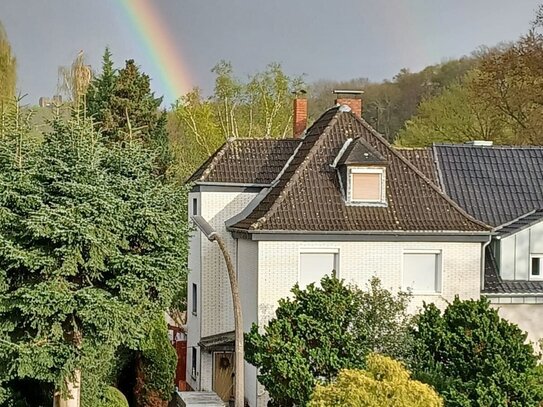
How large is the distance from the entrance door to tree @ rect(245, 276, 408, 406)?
23.3 ft

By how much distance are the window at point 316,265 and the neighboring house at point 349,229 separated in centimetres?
3

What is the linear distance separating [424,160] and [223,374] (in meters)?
9.84

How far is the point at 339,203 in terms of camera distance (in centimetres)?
2411

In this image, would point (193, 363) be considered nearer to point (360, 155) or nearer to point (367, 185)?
point (367, 185)

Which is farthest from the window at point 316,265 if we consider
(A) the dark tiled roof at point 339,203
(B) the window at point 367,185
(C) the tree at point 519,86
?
(C) the tree at point 519,86

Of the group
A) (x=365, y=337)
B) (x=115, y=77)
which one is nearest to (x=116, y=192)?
(x=365, y=337)

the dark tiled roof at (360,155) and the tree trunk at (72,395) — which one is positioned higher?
the dark tiled roof at (360,155)

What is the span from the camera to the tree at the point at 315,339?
776 inches

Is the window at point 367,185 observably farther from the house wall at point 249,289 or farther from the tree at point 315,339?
the tree at point 315,339

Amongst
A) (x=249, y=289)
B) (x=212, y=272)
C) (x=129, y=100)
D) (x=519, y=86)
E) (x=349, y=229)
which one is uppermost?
(x=519, y=86)

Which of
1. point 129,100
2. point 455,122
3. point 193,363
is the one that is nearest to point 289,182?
point 193,363

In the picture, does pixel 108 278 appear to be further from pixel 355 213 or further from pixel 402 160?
pixel 402 160

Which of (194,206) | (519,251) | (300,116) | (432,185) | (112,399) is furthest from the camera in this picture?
(300,116)

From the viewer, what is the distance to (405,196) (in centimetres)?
2464
